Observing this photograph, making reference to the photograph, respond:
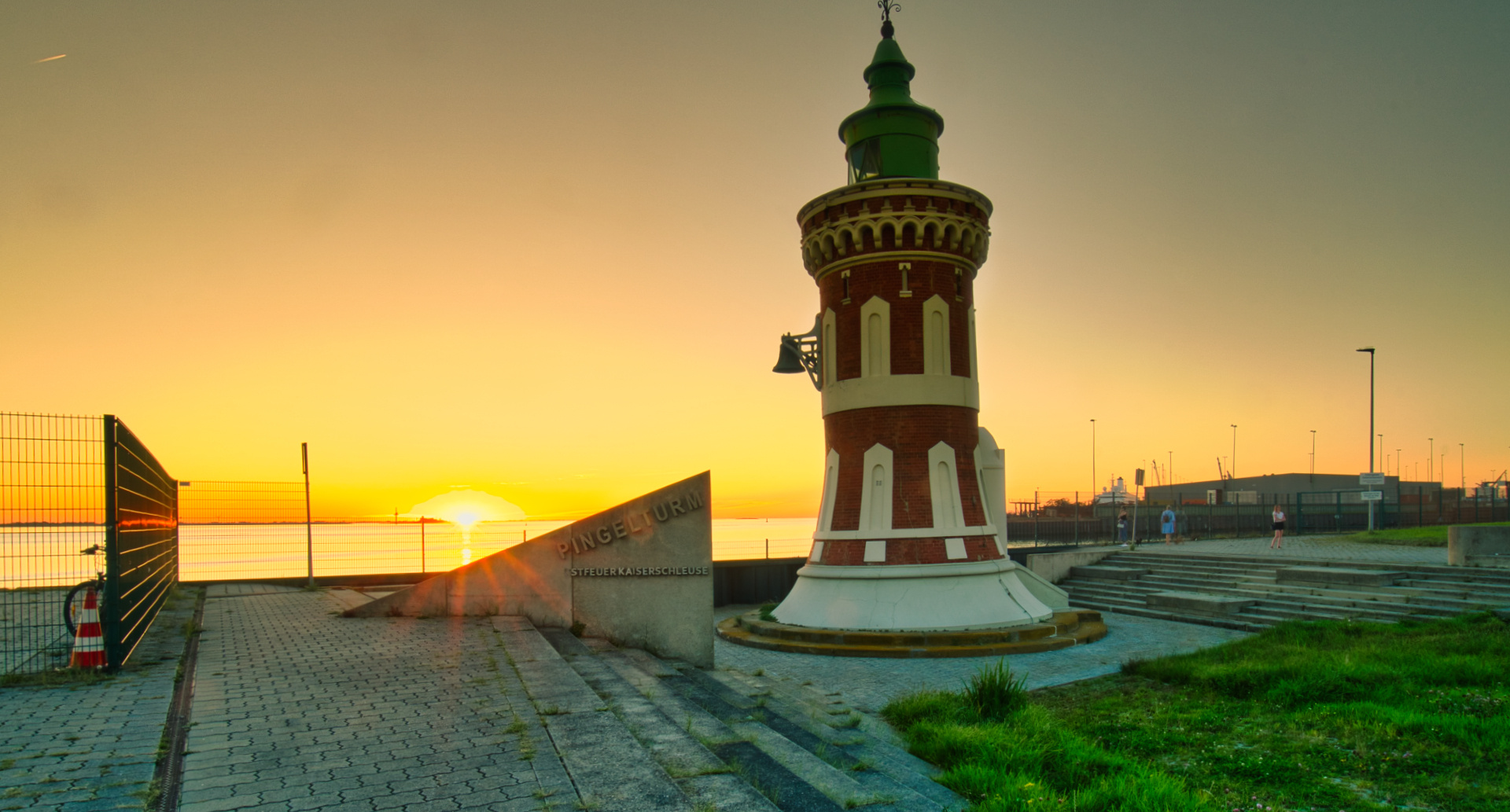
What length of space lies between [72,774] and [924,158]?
16907mm

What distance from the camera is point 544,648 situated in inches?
406

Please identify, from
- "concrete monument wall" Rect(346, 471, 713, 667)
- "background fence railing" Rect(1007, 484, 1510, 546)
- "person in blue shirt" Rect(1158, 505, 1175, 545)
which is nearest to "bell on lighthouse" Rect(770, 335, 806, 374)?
"concrete monument wall" Rect(346, 471, 713, 667)

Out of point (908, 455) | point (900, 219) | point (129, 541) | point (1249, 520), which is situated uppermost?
point (900, 219)

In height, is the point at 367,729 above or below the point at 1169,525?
above

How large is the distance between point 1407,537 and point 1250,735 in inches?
1072

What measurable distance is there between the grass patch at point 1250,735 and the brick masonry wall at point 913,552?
4.93 meters

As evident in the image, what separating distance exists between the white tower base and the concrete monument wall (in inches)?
202

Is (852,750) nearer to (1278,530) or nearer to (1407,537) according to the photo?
(1278,530)

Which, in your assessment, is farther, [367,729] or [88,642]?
[88,642]

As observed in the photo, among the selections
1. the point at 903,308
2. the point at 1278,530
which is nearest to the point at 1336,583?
the point at 903,308

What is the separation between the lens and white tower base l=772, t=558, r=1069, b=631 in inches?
645

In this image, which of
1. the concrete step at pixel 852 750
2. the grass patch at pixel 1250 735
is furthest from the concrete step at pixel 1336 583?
the concrete step at pixel 852 750

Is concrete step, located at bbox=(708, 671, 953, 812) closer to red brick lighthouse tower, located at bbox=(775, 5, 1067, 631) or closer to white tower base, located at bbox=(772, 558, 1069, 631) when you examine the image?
white tower base, located at bbox=(772, 558, 1069, 631)

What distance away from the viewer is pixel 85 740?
6.71 m
